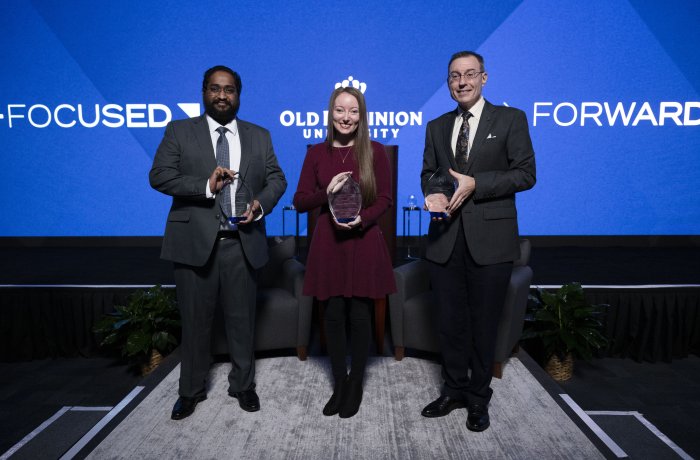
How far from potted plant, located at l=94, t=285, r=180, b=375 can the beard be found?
5.82 ft

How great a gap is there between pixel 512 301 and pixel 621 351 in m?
1.75

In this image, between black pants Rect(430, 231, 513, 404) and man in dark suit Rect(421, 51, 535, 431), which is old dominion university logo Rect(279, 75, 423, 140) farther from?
black pants Rect(430, 231, 513, 404)

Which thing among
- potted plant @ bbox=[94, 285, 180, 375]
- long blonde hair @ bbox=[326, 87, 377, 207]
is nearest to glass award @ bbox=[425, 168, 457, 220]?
long blonde hair @ bbox=[326, 87, 377, 207]

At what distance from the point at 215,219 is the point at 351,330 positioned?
29.2 inches

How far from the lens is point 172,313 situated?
341 centimetres

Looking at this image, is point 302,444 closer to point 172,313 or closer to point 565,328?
point 172,313

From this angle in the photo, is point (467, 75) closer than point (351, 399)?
Yes

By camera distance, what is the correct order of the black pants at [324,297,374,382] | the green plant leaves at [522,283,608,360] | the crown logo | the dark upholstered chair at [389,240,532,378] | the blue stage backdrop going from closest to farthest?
the black pants at [324,297,374,382], the dark upholstered chair at [389,240,532,378], the green plant leaves at [522,283,608,360], the blue stage backdrop, the crown logo

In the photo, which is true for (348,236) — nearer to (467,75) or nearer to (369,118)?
(467,75)

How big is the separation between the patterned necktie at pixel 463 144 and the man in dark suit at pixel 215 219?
0.77 metres

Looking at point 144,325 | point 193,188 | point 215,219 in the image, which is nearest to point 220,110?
point 193,188

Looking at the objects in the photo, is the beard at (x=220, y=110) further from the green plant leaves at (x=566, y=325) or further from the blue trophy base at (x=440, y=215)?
the green plant leaves at (x=566, y=325)

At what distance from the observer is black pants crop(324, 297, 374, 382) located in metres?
2.12

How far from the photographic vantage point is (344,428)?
81.7 inches
